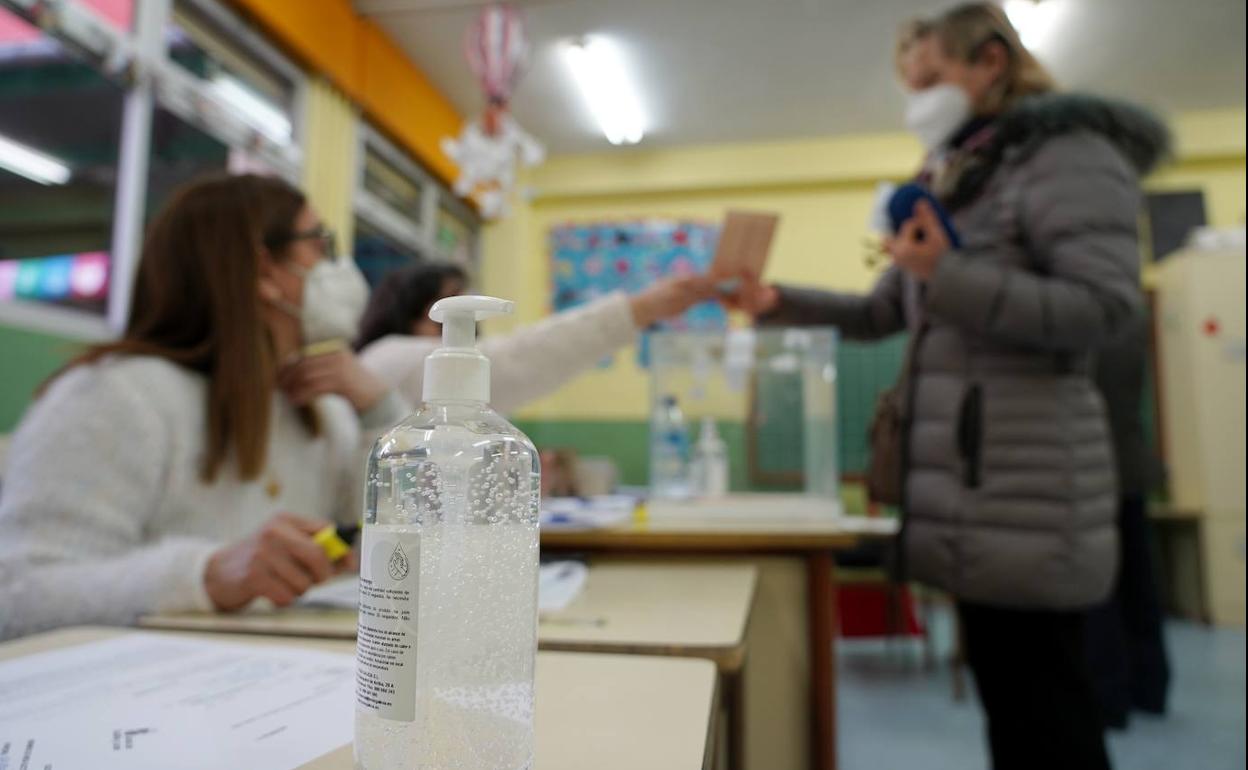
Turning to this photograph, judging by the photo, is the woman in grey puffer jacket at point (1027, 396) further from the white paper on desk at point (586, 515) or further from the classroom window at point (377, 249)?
the classroom window at point (377, 249)

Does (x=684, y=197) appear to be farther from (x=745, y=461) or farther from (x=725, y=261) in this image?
(x=725, y=261)

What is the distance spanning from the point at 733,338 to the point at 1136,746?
4.61 ft

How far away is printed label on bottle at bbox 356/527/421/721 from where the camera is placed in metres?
0.33

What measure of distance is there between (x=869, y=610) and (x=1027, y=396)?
284 cm

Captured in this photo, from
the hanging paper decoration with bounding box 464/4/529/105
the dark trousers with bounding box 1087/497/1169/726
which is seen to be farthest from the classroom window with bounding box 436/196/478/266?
the dark trousers with bounding box 1087/497/1169/726

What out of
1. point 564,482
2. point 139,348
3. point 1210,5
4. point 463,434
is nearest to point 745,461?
point 564,482

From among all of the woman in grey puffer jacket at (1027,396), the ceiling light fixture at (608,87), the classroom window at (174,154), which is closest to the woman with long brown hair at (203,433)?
the woman in grey puffer jacket at (1027,396)

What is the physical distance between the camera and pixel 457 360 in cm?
38

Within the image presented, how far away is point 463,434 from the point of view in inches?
15.3

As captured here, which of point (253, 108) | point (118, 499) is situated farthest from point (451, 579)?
point (253, 108)

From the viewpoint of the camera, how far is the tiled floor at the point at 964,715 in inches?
42.5

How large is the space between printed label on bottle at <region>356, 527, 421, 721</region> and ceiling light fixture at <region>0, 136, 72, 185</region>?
2.75m

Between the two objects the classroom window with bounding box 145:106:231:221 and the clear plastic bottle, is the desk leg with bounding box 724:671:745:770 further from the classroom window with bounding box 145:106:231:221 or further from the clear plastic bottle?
the classroom window with bounding box 145:106:231:221

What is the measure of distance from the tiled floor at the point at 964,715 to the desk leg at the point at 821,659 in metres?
0.52
